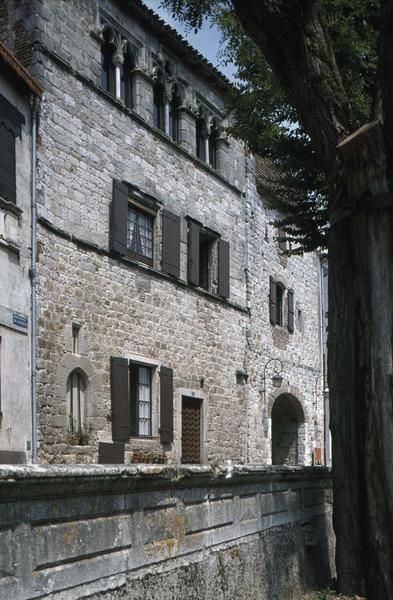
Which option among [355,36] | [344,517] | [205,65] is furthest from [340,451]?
[205,65]

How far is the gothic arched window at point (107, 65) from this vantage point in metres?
16.0

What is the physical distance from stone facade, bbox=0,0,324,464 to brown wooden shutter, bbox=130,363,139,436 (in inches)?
7.6

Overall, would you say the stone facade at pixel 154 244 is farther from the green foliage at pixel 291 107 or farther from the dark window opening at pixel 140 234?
the green foliage at pixel 291 107

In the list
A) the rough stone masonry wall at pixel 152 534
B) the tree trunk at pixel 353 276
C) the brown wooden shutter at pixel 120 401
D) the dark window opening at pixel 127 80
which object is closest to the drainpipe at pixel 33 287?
the brown wooden shutter at pixel 120 401

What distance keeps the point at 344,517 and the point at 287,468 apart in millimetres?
725

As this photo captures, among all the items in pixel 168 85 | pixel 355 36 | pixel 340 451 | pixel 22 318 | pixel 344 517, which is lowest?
pixel 344 517

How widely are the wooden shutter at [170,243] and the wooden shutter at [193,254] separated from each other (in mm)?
581

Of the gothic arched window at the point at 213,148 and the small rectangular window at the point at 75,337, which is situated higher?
the gothic arched window at the point at 213,148

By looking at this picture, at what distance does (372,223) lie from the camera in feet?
23.7

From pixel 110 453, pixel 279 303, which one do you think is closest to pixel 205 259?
pixel 279 303

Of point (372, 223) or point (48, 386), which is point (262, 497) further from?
point (48, 386)

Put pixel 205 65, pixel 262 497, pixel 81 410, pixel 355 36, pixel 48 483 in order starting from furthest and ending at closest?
pixel 205 65, pixel 81 410, pixel 355 36, pixel 262 497, pixel 48 483

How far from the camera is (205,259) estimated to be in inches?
766

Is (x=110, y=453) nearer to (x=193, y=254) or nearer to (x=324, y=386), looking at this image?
(x=193, y=254)
